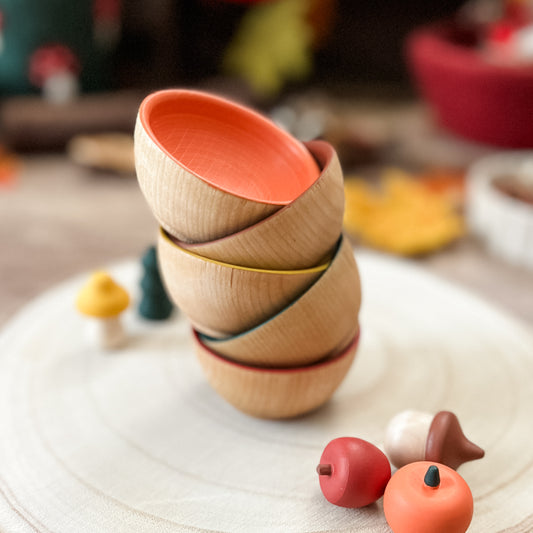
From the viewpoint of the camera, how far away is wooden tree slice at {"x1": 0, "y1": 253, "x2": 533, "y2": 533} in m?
0.58

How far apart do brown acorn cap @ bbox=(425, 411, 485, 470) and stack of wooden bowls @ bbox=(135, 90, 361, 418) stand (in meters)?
0.12

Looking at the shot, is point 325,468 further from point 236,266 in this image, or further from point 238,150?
point 238,150

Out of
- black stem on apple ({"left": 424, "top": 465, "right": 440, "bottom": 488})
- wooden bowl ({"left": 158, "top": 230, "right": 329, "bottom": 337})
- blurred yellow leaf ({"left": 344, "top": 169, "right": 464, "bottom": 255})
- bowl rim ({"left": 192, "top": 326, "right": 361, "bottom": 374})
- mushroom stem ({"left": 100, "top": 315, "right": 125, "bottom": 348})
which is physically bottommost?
blurred yellow leaf ({"left": 344, "top": 169, "right": 464, "bottom": 255})

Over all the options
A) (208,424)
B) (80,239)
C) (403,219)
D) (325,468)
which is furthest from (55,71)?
(325,468)

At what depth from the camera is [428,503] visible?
51 centimetres

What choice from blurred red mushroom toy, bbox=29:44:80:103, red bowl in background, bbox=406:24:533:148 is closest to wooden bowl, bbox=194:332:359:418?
red bowl in background, bbox=406:24:533:148

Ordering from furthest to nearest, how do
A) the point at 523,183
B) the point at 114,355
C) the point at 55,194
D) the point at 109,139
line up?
1. the point at 109,139
2. the point at 55,194
3. the point at 523,183
4. the point at 114,355

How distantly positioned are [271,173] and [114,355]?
12.4 inches

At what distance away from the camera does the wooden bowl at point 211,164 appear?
55cm

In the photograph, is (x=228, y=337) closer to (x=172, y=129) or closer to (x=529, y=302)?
(x=172, y=129)

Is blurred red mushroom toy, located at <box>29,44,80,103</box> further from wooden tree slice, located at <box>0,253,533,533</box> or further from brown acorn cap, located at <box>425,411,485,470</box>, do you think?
brown acorn cap, located at <box>425,411,485,470</box>

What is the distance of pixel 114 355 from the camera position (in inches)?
31.9

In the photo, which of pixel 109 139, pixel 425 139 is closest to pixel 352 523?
pixel 109 139

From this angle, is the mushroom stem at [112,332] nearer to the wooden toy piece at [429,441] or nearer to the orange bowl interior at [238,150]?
the orange bowl interior at [238,150]
